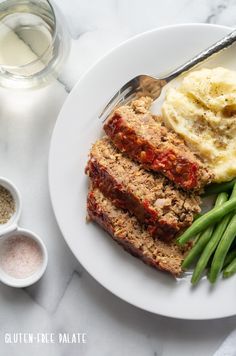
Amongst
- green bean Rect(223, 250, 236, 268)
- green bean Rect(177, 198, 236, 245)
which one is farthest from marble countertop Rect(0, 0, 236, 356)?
green bean Rect(177, 198, 236, 245)

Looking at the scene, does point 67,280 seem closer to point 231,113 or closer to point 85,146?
point 85,146

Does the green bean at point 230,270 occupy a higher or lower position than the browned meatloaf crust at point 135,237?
lower

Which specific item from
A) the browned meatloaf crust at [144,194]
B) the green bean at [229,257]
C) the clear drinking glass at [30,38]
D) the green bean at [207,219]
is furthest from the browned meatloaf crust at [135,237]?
the clear drinking glass at [30,38]

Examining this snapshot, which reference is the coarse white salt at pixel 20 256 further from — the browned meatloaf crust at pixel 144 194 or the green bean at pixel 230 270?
the green bean at pixel 230 270

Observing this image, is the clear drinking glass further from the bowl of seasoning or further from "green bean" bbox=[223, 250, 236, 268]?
"green bean" bbox=[223, 250, 236, 268]

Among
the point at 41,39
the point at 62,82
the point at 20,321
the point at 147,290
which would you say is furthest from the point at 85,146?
the point at 20,321

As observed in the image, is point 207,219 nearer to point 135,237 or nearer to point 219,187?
point 219,187

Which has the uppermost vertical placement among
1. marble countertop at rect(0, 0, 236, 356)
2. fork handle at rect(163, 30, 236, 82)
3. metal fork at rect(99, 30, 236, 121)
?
fork handle at rect(163, 30, 236, 82)
